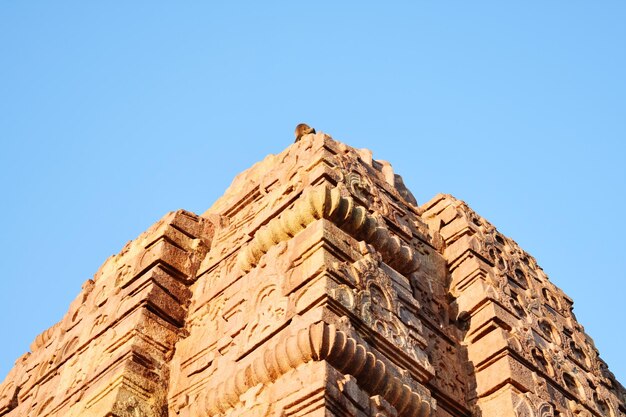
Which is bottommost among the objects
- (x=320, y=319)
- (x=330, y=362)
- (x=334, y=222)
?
(x=330, y=362)

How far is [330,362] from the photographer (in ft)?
17.3

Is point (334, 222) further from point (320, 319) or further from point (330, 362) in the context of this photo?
point (330, 362)

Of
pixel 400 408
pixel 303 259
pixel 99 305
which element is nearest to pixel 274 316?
pixel 303 259

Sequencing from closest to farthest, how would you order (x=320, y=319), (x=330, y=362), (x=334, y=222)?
(x=330, y=362) → (x=320, y=319) → (x=334, y=222)

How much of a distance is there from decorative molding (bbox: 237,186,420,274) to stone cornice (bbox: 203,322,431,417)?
1.28 m

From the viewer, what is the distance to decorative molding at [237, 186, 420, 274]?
6.57 metres

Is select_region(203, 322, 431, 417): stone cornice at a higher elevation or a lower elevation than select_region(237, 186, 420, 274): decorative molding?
lower

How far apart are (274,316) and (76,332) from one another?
363 cm

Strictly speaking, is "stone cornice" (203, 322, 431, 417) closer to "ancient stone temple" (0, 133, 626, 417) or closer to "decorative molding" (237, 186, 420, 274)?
"ancient stone temple" (0, 133, 626, 417)

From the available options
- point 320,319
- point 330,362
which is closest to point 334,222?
point 320,319

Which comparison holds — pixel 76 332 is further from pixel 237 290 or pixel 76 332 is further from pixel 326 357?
pixel 326 357

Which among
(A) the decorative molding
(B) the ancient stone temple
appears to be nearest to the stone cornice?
(B) the ancient stone temple

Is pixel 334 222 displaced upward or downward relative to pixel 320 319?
upward

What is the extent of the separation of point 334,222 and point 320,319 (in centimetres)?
130
